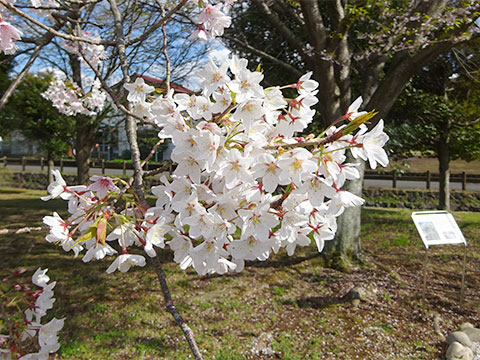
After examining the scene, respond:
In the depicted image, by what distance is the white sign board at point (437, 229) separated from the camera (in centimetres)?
386

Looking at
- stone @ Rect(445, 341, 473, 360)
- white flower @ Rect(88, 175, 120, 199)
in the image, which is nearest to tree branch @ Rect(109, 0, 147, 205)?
white flower @ Rect(88, 175, 120, 199)

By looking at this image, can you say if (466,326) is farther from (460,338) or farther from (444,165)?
(444,165)

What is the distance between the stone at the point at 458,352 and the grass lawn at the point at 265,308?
137 millimetres

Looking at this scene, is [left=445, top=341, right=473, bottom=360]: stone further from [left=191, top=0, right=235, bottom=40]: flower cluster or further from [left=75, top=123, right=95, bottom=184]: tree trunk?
[left=75, top=123, right=95, bottom=184]: tree trunk

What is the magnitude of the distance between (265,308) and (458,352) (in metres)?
1.76

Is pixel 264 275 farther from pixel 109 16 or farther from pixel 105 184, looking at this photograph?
pixel 109 16

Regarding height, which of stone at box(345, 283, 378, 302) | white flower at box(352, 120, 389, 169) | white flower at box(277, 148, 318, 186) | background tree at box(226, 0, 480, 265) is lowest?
stone at box(345, 283, 378, 302)

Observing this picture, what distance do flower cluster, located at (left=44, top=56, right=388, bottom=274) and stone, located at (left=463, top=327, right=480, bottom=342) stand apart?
10.3ft

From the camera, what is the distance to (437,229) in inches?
156

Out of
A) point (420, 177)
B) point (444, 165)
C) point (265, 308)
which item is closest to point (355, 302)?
point (265, 308)

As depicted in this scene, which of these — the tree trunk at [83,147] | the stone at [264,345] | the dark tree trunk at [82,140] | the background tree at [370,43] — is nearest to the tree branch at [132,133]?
the stone at [264,345]

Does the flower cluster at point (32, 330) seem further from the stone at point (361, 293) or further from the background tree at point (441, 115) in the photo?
the background tree at point (441, 115)

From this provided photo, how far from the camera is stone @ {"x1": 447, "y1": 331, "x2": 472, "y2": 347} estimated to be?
3.04 m

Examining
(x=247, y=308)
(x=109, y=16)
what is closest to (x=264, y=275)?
(x=247, y=308)
